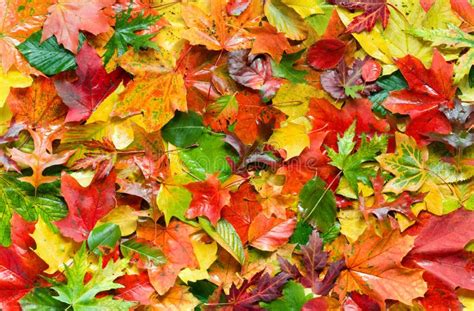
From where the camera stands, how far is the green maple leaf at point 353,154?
1.05 meters

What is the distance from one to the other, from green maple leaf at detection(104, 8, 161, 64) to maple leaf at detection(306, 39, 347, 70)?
0.95ft

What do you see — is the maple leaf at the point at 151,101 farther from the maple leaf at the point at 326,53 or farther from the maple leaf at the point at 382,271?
the maple leaf at the point at 382,271

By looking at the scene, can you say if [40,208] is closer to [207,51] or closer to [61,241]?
[61,241]

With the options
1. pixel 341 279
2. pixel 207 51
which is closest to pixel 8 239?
pixel 207 51

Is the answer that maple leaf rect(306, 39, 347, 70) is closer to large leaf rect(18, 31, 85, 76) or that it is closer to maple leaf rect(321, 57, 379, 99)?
maple leaf rect(321, 57, 379, 99)

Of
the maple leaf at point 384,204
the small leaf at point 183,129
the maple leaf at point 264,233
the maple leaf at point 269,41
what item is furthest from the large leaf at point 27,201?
the maple leaf at point 384,204

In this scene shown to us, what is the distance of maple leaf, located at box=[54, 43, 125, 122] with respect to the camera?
39.9 inches

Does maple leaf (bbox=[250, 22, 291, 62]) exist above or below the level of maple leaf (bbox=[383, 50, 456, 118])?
above

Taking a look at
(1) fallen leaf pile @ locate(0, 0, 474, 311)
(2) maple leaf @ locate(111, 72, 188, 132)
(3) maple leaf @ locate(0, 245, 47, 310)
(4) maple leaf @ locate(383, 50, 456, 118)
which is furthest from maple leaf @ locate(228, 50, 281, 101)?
(3) maple leaf @ locate(0, 245, 47, 310)

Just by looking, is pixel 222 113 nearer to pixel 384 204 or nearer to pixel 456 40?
pixel 384 204

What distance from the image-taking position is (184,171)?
1.05 metres

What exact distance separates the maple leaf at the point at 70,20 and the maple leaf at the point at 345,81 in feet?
1.41

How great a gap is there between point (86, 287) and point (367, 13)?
70cm

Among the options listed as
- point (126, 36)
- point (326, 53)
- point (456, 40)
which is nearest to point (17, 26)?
point (126, 36)
